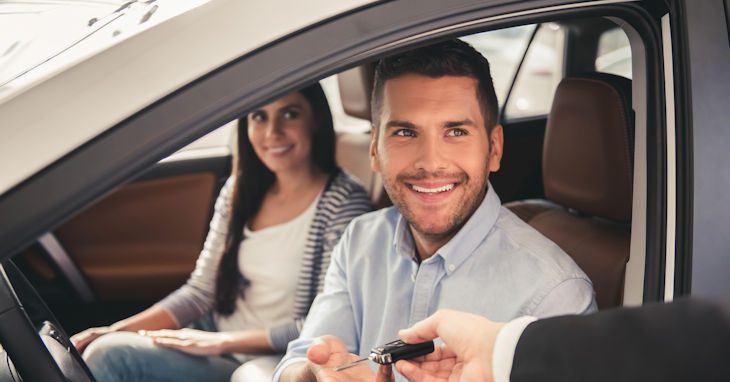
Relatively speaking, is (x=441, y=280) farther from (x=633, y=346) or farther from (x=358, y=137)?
(x=358, y=137)

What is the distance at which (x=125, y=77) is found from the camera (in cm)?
93

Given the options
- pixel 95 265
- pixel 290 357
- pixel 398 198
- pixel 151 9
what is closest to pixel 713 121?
pixel 398 198

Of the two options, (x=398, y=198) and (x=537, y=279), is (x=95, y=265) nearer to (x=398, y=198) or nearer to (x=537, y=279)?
(x=398, y=198)

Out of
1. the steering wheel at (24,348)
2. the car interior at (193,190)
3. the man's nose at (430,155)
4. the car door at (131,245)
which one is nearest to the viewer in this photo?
the steering wheel at (24,348)

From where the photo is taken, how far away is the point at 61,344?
53.7 inches

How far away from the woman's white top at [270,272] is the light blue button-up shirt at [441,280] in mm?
515

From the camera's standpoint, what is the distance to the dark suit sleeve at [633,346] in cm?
85

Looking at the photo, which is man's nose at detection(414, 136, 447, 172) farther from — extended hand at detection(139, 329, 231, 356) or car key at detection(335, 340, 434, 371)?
extended hand at detection(139, 329, 231, 356)

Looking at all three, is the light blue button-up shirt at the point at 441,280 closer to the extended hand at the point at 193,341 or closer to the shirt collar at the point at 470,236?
the shirt collar at the point at 470,236

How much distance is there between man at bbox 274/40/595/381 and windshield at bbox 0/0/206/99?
24.0 inches

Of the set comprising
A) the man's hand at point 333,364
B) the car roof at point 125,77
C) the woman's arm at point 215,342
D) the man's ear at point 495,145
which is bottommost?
the woman's arm at point 215,342

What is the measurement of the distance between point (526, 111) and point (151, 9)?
244 cm

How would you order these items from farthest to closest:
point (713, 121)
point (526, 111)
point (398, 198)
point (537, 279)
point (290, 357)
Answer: point (526, 111), point (290, 357), point (398, 198), point (537, 279), point (713, 121)

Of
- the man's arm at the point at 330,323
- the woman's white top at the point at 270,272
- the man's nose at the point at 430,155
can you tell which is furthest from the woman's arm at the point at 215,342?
the man's nose at the point at 430,155
